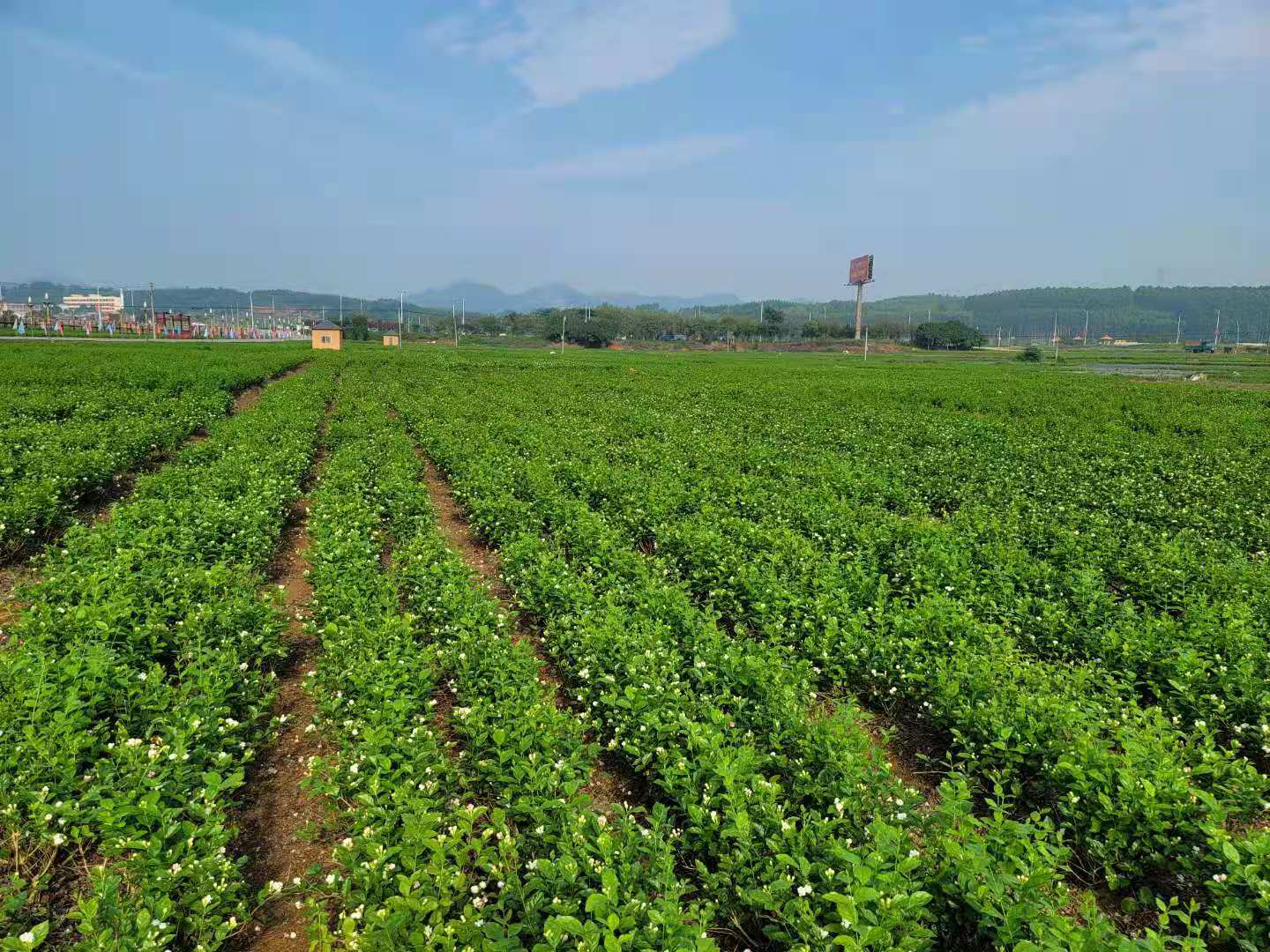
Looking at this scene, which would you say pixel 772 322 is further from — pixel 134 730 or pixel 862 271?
pixel 134 730

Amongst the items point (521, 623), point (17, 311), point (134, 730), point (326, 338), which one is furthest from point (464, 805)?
point (17, 311)

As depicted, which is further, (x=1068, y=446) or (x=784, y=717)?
(x=1068, y=446)

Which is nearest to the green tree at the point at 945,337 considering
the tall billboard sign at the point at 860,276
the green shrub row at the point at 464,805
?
the tall billboard sign at the point at 860,276

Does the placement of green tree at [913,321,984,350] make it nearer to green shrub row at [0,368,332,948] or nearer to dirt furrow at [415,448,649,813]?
→ dirt furrow at [415,448,649,813]

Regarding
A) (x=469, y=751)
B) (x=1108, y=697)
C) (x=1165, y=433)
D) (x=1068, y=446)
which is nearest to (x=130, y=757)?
(x=469, y=751)

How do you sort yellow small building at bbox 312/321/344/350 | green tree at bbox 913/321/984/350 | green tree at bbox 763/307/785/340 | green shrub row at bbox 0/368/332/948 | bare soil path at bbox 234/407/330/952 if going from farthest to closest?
green tree at bbox 763/307/785/340, green tree at bbox 913/321/984/350, yellow small building at bbox 312/321/344/350, bare soil path at bbox 234/407/330/952, green shrub row at bbox 0/368/332/948

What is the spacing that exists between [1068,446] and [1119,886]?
50.4 ft

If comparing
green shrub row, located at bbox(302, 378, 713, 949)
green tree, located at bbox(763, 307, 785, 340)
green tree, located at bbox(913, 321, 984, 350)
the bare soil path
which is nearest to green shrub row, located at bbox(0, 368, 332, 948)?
the bare soil path

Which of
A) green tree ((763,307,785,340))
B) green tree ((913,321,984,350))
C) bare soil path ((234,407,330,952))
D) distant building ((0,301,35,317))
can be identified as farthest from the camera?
green tree ((763,307,785,340))

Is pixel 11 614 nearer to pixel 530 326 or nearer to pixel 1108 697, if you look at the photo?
pixel 1108 697

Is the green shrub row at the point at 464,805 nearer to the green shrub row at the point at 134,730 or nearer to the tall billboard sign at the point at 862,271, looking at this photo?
the green shrub row at the point at 134,730

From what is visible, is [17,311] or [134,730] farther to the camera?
[17,311]

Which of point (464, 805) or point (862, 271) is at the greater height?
point (862, 271)

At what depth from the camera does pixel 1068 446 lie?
55.1 ft
